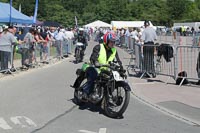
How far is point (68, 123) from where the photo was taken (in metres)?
8.49

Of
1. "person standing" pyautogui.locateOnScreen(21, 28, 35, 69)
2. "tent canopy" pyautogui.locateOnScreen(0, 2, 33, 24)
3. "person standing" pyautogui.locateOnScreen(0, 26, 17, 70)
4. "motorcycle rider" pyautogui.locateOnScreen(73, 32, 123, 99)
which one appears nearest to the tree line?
"tent canopy" pyautogui.locateOnScreen(0, 2, 33, 24)

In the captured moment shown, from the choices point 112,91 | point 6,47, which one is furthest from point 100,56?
point 6,47

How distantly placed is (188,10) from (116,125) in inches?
5565

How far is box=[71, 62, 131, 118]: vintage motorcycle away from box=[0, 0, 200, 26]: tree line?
113 m

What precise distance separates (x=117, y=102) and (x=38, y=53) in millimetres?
13298

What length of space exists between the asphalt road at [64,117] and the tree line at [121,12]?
364 ft

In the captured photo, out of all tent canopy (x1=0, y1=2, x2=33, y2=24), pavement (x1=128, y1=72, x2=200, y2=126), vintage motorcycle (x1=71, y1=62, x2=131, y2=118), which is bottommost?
pavement (x1=128, y1=72, x2=200, y2=126)

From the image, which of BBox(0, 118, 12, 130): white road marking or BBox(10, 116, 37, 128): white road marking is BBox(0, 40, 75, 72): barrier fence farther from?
BBox(0, 118, 12, 130): white road marking

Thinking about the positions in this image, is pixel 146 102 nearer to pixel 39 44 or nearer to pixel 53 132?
pixel 53 132

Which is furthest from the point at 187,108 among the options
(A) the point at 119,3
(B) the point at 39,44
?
(A) the point at 119,3

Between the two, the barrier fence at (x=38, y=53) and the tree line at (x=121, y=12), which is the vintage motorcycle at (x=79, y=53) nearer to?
the barrier fence at (x=38, y=53)

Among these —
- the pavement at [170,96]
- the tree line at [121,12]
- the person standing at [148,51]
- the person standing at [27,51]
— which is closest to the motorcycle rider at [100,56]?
the pavement at [170,96]

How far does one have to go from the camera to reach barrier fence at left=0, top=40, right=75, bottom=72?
16.9 metres

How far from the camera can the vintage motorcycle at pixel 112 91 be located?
29.1 feet
